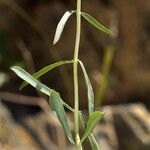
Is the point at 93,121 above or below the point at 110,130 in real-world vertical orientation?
above

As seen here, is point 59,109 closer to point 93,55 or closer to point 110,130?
point 110,130

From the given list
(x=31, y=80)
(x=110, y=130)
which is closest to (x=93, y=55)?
(x=110, y=130)

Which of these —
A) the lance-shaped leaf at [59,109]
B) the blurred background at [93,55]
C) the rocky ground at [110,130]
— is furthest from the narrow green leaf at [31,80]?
the blurred background at [93,55]

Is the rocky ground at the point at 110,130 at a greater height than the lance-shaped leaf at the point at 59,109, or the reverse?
the lance-shaped leaf at the point at 59,109

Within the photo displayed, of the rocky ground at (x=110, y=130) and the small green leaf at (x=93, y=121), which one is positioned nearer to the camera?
the small green leaf at (x=93, y=121)

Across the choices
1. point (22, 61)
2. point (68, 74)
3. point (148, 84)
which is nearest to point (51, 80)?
point (68, 74)

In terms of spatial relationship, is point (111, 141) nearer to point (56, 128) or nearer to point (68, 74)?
point (56, 128)

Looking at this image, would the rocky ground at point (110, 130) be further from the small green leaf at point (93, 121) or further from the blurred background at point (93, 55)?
the small green leaf at point (93, 121)

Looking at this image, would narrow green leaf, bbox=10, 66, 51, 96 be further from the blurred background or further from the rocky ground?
the blurred background
